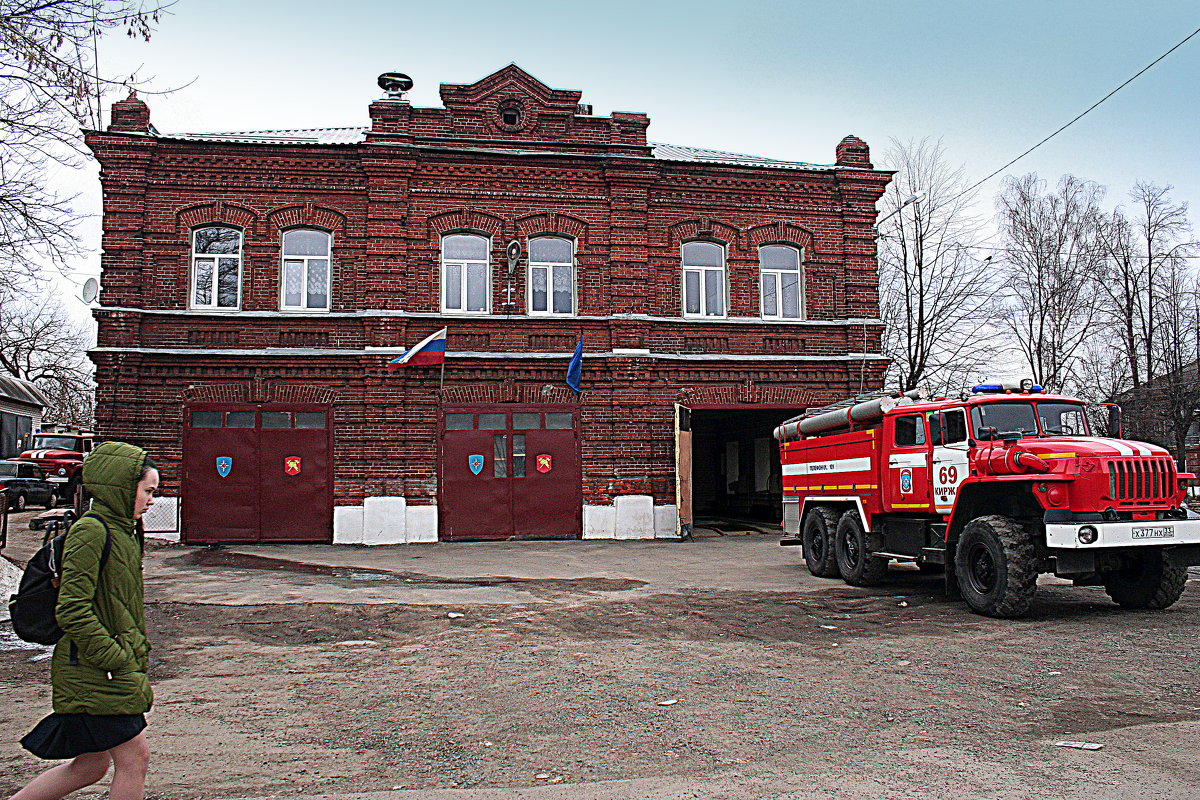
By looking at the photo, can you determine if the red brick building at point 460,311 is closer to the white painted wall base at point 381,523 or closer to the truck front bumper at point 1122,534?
the white painted wall base at point 381,523

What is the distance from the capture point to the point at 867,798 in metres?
4.64

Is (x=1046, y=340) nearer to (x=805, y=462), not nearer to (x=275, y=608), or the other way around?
(x=805, y=462)

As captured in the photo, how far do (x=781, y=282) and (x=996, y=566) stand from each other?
12.1m

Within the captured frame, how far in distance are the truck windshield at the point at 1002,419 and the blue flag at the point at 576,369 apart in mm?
9619

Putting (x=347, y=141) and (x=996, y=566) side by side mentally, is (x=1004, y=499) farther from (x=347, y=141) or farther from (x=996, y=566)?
(x=347, y=141)

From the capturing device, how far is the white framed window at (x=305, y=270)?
19.4 m

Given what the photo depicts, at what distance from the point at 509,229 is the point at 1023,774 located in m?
16.5

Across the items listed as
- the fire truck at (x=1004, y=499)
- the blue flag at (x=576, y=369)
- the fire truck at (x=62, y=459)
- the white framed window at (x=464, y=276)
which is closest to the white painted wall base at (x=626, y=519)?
the blue flag at (x=576, y=369)

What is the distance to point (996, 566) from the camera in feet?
31.9

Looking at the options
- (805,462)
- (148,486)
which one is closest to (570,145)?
(805,462)

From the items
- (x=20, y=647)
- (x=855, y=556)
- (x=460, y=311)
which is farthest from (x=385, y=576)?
(x=460, y=311)

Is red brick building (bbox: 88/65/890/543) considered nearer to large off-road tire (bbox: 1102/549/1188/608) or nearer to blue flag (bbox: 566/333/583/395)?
blue flag (bbox: 566/333/583/395)

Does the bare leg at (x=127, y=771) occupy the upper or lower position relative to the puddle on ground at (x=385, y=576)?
upper

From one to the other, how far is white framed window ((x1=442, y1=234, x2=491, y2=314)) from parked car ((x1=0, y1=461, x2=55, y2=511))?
1731cm
